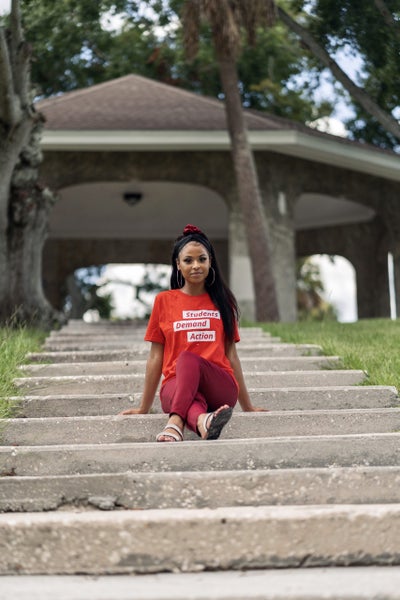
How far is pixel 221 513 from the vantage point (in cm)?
320

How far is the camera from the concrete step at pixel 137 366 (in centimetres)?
607

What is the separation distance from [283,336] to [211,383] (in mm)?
4071

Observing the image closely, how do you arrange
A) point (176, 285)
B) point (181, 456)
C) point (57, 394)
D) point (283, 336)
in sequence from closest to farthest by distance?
point (181, 456), point (176, 285), point (57, 394), point (283, 336)

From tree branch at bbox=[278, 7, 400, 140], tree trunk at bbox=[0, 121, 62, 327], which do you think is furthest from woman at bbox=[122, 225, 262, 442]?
tree branch at bbox=[278, 7, 400, 140]

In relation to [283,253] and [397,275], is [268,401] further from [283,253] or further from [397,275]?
[397,275]

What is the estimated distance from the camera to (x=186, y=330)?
177 inches

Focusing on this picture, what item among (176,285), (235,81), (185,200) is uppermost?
(235,81)

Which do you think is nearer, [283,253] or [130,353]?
[130,353]

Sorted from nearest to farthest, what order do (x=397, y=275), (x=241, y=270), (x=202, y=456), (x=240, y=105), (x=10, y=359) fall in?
(x=202, y=456) < (x=10, y=359) < (x=240, y=105) < (x=241, y=270) < (x=397, y=275)

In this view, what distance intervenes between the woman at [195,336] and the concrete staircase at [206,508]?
214 millimetres

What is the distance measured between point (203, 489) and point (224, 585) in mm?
699

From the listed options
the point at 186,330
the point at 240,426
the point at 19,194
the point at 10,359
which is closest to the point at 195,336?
the point at 186,330

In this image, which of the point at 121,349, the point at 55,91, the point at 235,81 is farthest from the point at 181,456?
the point at 55,91

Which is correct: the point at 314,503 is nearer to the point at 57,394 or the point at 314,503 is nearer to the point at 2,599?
the point at 2,599
